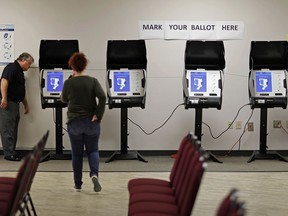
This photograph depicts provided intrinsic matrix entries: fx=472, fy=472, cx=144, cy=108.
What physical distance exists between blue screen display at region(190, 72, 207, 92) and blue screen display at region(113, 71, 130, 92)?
0.94 metres

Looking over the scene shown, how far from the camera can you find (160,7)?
741 cm

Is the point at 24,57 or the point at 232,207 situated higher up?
the point at 24,57

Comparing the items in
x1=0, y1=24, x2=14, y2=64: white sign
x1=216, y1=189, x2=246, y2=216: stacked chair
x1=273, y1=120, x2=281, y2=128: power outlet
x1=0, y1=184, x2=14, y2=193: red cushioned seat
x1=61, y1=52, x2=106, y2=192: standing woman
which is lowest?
x1=0, y1=184, x2=14, y2=193: red cushioned seat

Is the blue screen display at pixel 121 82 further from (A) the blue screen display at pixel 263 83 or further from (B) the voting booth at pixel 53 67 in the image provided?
(A) the blue screen display at pixel 263 83

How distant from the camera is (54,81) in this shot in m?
6.94

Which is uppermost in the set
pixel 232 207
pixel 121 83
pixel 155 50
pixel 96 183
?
pixel 155 50

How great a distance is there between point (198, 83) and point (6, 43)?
3.06 metres

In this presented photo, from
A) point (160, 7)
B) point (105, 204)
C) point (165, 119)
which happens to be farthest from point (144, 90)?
point (105, 204)

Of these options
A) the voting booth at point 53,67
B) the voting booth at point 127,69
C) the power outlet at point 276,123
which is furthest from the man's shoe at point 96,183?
the power outlet at point 276,123

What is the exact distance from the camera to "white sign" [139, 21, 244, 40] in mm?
7395

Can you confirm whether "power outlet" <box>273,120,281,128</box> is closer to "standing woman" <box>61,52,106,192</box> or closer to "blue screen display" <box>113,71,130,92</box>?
"blue screen display" <box>113,71,130,92</box>

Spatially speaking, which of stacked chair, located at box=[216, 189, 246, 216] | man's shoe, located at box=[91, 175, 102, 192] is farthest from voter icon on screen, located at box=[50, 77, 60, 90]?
stacked chair, located at box=[216, 189, 246, 216]

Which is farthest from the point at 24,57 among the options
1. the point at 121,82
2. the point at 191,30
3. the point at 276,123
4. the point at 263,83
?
the point at 276,123

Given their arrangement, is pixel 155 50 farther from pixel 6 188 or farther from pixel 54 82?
pixel 6 188
